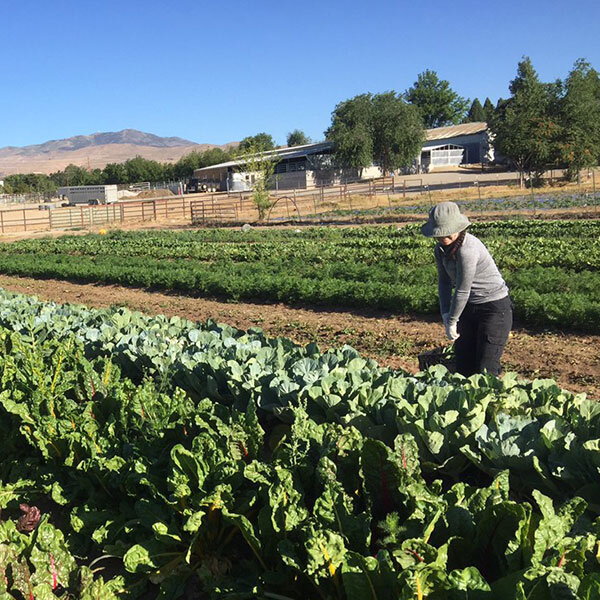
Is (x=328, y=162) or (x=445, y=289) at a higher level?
(x=328, y=162)

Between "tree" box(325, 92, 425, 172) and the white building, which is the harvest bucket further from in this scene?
the white building

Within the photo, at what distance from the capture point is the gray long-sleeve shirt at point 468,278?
4844 mm

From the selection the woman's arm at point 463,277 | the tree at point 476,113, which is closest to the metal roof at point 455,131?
the tree at point 476,113

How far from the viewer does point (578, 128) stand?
4341 centimetres

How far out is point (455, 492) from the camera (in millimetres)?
2723

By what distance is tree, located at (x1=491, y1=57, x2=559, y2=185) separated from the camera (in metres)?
43.4

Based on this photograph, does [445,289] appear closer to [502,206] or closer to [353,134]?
[502,206]

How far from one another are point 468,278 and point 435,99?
360ft

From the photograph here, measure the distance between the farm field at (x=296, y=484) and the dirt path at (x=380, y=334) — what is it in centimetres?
350

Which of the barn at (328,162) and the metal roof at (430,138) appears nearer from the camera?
the barn at (328,162)

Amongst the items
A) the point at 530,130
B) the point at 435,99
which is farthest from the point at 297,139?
the point at 530,130

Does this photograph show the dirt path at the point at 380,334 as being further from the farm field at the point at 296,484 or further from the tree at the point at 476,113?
the tree at the point at 476,113

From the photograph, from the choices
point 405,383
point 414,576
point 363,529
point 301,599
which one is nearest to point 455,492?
point 363,529

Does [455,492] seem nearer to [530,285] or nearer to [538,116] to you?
[530,285]
